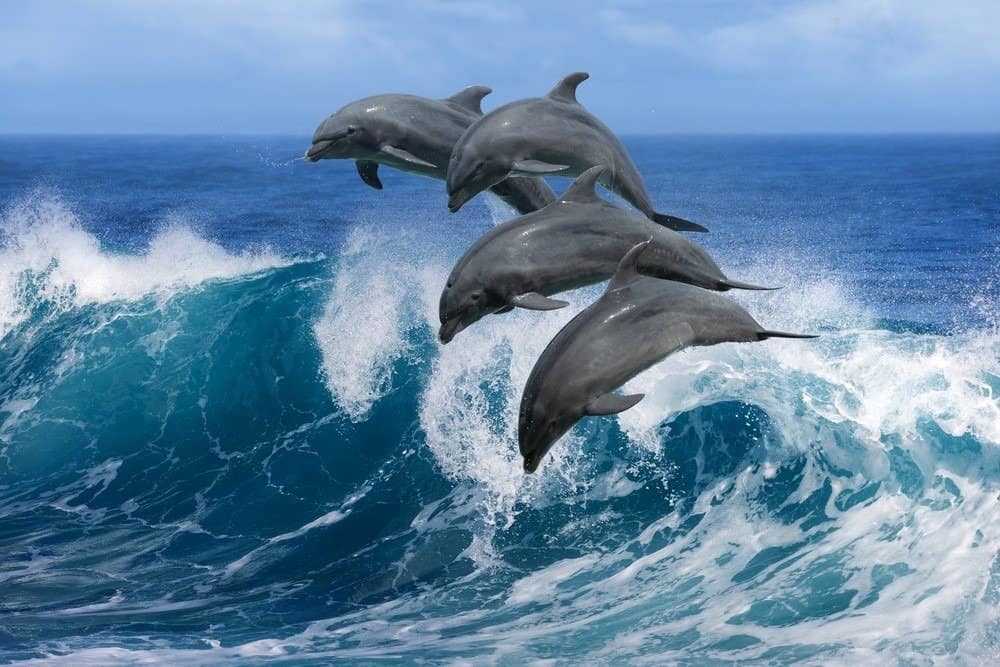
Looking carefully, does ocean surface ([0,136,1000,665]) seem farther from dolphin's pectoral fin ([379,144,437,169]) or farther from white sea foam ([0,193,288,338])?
dolphin's pectoral fin ([379,144,437,169])

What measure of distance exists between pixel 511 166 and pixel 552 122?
14.3 inches

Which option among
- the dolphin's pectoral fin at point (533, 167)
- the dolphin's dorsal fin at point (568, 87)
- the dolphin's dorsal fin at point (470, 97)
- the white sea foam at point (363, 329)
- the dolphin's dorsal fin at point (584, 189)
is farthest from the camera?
the white sea foam at point (363, 329)

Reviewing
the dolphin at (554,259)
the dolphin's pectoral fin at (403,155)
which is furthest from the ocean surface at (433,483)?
the dolphin at (554,259)

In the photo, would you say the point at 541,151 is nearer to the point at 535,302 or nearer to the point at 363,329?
the point at 535,302

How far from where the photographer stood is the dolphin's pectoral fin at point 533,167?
16.1 feet

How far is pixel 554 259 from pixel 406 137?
1.61 metres

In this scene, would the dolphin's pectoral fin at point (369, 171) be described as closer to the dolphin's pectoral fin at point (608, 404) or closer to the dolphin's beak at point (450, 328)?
the dolphin's beak at point (450, 328)

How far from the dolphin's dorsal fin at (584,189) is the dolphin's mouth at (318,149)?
165cm

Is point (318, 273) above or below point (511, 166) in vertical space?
below

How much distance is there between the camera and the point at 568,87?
5516 millimetres

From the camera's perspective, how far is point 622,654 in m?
11.1

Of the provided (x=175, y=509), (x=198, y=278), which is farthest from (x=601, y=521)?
(x=198, y=278)

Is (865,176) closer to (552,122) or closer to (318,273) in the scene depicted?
(318,273)

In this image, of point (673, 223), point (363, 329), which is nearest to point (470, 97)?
point (673, 223)
